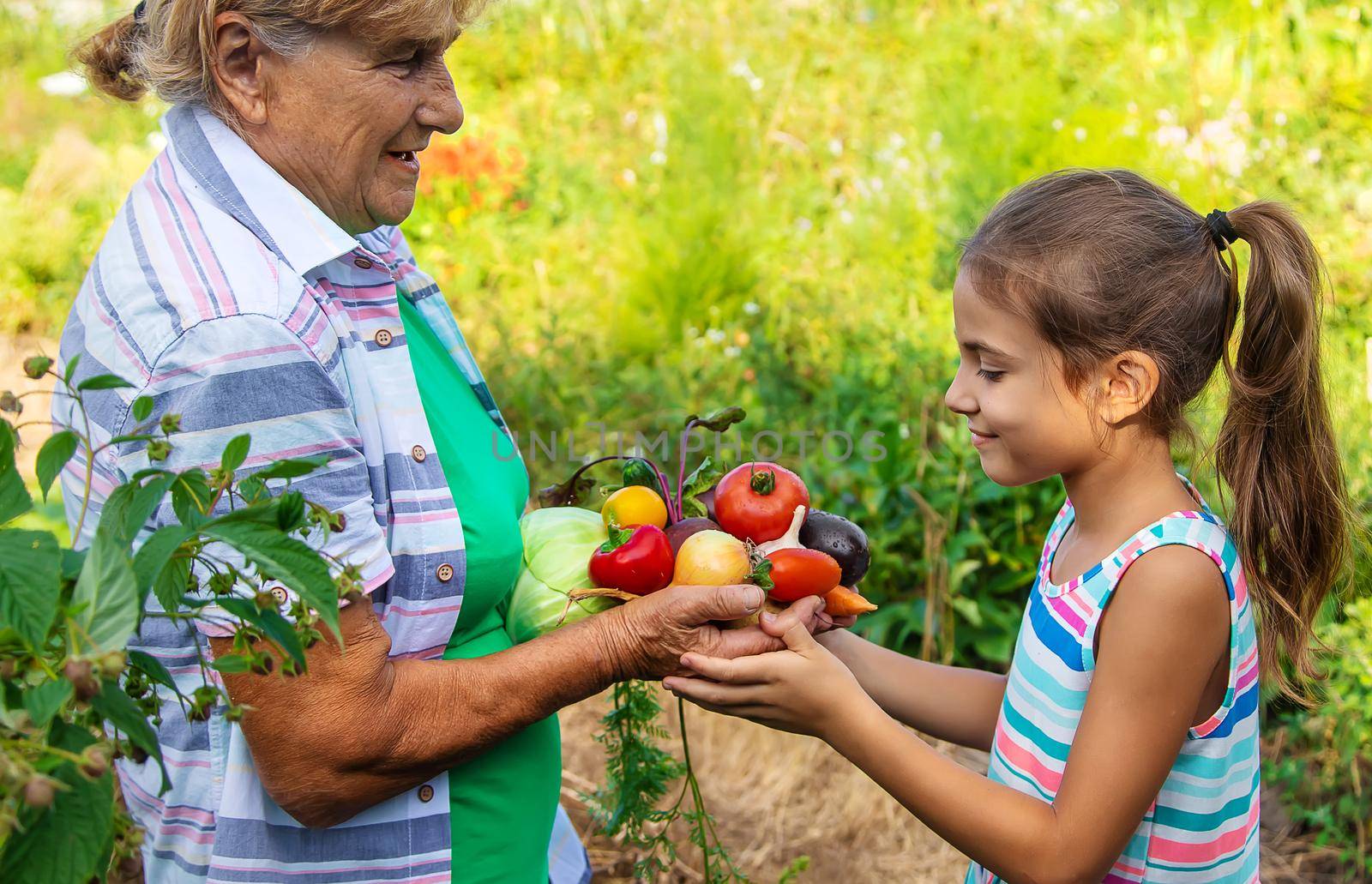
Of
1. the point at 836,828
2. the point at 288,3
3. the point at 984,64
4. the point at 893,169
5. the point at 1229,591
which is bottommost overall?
the point at 836,828

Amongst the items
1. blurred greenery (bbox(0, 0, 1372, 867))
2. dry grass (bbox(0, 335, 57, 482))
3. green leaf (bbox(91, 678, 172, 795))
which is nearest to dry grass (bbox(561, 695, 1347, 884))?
blurred greenery (bbox(0, 0, 1372, 867))

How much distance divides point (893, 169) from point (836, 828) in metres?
3.46

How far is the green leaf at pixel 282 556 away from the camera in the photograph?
97 cm

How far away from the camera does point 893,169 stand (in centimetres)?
561

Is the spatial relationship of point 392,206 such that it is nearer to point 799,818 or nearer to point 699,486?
point 699,486

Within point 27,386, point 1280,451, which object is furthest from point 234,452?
point 27,386

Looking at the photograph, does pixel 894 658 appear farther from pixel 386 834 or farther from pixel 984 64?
pixel 984 64

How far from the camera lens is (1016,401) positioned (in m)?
1.63

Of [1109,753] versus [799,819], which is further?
[799,819]

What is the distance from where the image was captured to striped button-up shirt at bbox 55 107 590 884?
139cm

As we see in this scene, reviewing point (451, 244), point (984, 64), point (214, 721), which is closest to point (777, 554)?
point (214, 721)

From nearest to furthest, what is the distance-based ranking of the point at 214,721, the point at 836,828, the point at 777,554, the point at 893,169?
the point at 214,721, the point at 777,554, the point at 836,828, the point at 893,169

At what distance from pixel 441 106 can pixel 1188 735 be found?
1375 mm

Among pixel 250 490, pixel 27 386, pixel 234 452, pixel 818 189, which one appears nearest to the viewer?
pixel 234 452
